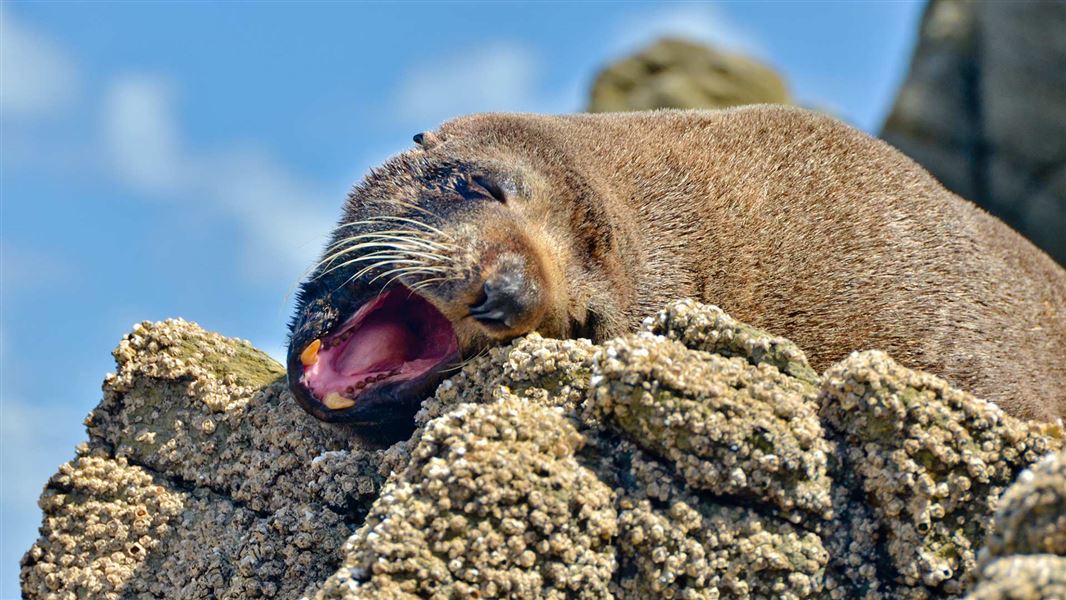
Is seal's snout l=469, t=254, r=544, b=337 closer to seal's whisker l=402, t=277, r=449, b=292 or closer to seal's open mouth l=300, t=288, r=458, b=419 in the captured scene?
seal's whisker l=402, t=277, r=449, b=292

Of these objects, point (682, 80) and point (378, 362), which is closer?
point (378, 362)

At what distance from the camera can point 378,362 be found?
18.0 ft

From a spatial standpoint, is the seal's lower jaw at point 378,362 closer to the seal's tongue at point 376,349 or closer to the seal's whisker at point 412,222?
the seal's tongue at point 376,349

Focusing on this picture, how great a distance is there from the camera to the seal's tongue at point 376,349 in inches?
215

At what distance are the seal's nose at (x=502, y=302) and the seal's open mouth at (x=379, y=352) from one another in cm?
31

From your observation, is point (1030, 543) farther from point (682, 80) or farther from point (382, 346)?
point (682, 80)

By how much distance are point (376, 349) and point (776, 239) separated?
1946 mm

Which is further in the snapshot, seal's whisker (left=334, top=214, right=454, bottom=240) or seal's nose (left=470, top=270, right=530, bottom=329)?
seal's whisker (left=334, top=214, right=454, bottom=240)

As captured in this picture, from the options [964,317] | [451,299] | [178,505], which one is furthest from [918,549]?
[178,505]

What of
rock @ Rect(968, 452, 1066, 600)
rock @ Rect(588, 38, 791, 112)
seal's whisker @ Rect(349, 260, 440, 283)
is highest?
rock @ Rect(588, 38, 791, 112)

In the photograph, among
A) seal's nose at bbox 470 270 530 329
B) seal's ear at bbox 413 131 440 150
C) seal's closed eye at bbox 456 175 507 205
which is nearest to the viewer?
seal's nose at bbox 470 270 530 329

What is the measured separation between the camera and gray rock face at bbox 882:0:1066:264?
11.2 metres

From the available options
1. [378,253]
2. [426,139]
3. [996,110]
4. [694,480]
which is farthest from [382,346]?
[996,110]

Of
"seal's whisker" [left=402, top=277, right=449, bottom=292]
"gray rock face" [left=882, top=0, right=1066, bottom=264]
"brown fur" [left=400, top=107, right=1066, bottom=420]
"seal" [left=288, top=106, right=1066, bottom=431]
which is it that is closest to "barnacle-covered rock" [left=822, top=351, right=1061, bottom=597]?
"seal" [left=288, top=106, right=1066, bottom=431]
